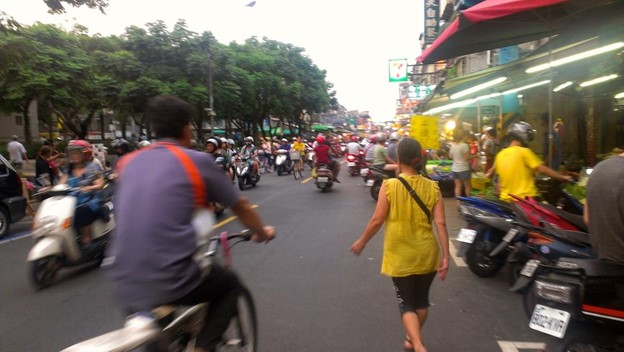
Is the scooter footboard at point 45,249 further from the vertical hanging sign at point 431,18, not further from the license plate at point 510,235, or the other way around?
the vertical hanging sign at point 431,18

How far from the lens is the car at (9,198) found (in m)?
9.25

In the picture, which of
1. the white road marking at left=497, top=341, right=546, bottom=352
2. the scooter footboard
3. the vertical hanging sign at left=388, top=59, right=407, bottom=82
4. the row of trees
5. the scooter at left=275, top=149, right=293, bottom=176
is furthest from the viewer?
the vertical hanging sign at left=388, top=59, right=407, bottom=82

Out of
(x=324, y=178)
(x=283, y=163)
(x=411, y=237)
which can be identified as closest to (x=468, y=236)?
(x=411, y=237)

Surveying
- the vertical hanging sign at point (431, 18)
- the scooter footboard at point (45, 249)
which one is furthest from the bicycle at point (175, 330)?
the vertical hanging sign at point (431, 18)

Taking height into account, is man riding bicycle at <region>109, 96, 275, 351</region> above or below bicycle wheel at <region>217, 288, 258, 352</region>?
above

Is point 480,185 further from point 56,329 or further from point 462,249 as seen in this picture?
point 56,329

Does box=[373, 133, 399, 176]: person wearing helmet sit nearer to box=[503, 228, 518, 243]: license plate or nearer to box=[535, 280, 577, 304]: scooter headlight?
box=[503, 228, 518, 243]: license plate

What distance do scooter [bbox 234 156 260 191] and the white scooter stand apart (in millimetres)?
9880

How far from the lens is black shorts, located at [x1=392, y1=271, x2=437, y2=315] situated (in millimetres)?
3527

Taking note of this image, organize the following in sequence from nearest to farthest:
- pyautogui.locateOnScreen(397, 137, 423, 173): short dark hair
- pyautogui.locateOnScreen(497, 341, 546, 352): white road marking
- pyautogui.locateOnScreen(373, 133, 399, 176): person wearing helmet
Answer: pyautogui.locateOnScreen(397, 137, 423, 173): short dark hair → pyautogui.locateOnScreen(497, 341, 546, 352): white road marking → pyautogui.locateOnScreen(373, 133, 399, 176): person wearing helmet

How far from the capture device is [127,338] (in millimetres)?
2082

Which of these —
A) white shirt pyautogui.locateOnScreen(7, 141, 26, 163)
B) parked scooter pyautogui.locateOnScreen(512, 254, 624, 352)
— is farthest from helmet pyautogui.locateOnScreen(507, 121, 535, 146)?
white shirt pyautogui.locateOnScreen(7, 141, 26, 163)

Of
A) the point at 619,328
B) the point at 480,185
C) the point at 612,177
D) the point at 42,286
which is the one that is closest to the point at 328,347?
the point at 619,328

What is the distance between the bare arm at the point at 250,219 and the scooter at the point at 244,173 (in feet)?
43.3
